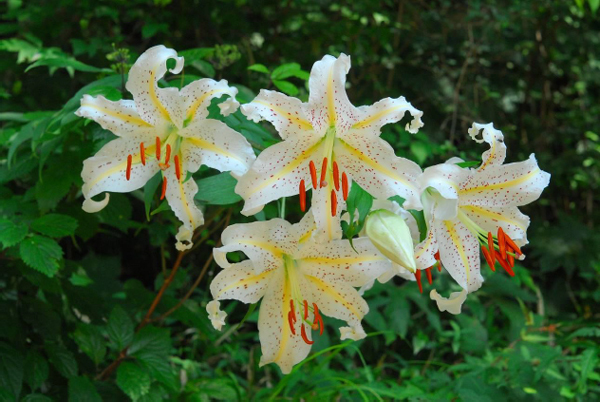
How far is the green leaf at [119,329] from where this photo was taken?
124cm

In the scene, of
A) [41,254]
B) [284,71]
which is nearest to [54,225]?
[41,254]

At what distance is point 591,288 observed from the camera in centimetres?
269

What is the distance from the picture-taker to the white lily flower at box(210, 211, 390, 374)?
0.90m

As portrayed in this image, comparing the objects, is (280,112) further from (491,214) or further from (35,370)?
(35,370)

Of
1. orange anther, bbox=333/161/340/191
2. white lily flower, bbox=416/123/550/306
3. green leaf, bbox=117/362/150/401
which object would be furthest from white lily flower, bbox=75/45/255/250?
green leaf, bbox=117/362/150/401

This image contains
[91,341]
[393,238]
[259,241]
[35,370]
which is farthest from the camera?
[91,341]

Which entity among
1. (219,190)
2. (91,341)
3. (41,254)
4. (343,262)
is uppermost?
(219,190)

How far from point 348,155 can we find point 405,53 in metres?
1.82

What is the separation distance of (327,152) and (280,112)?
0.26 feet

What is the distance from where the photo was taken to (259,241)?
0.90 meters

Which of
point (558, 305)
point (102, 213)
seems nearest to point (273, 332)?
point (102, 213)

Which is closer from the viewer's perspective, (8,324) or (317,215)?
(317,215)

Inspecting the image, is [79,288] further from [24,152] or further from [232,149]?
[232,149]

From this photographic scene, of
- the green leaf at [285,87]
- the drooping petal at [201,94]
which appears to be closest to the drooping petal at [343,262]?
the drooping petal at [201,94]
